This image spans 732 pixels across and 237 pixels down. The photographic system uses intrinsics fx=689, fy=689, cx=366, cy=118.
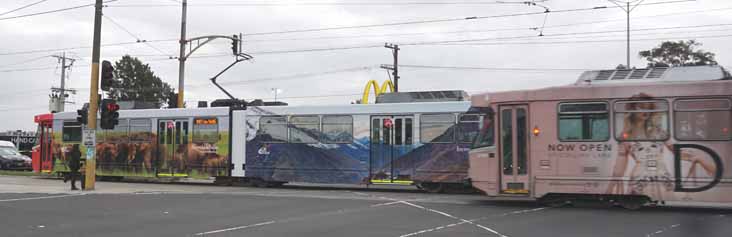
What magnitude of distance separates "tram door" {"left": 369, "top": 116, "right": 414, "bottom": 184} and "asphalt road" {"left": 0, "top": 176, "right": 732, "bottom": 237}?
1696 mm

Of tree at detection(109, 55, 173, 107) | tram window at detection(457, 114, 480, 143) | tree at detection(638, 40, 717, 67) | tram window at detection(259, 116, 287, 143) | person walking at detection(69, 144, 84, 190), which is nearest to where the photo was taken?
tram window at detection(457, 114, 480, 143)

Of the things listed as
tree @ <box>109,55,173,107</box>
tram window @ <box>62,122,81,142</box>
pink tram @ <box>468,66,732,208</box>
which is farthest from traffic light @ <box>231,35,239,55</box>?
tree @ <box>109,55,173,107</box>

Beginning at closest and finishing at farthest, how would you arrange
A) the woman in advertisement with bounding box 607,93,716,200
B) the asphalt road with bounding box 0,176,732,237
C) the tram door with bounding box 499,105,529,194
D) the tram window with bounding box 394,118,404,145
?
1. the asphalt road with bounding box 0,176,732,237
2. the woman in advertisement with bounding box 607,93,716,200
3. the tram door with bounding box 499,105,529,194
4. the tram window with bounding box 394,118,404,145

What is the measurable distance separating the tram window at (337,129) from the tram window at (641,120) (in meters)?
8.41

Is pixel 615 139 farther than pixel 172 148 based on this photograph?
No

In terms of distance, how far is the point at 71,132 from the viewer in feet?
84.5

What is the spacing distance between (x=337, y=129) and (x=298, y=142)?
138 centimetres

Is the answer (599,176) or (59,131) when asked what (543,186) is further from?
(59,131)

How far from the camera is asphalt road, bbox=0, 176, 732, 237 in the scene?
10.9 m

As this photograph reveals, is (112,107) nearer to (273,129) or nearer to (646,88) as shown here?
(273,129)

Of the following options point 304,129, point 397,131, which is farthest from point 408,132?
point 304,129

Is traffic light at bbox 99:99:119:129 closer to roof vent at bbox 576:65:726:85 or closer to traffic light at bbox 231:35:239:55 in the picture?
traffic light at bbox 231:35:239:55

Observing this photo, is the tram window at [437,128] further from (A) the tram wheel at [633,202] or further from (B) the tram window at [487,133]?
(A) the tram wheel at [633,202]

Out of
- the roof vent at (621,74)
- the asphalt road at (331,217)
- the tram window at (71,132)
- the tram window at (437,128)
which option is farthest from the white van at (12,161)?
the roof vent at (621,74)
